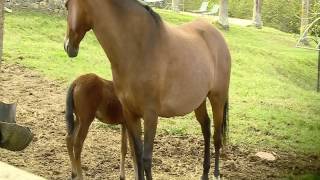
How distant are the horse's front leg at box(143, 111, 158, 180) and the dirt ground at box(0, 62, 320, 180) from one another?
112cm

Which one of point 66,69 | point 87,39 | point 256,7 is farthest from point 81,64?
point 256,7

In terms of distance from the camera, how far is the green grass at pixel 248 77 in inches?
313

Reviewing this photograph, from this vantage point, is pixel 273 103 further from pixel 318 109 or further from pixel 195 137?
pixel 195 137

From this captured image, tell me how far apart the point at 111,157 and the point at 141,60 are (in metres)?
2.20

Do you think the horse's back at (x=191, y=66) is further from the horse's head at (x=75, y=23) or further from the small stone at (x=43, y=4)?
the small stone at (x=43, y=4)

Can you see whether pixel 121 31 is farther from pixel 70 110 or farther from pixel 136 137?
pixel 70 110

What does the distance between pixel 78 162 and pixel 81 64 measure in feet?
21.8

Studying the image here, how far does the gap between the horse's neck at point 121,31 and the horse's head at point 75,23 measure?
8cm

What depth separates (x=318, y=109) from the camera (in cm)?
1080

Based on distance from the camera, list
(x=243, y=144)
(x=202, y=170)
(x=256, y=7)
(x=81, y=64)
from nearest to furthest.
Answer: (x=202, y=170) < (x=243, y=144) < (x=81, y=64) < (x=256, y=7)

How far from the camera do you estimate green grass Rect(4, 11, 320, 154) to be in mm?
7957

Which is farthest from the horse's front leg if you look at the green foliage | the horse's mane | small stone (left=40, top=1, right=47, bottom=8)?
the green foliage

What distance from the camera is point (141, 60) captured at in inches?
172

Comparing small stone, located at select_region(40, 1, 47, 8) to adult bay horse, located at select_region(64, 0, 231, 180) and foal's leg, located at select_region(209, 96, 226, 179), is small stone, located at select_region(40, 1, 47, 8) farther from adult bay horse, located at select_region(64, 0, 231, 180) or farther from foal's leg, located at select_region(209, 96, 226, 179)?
adult bay horse, located at select_region(64, 0, 231, 180)
